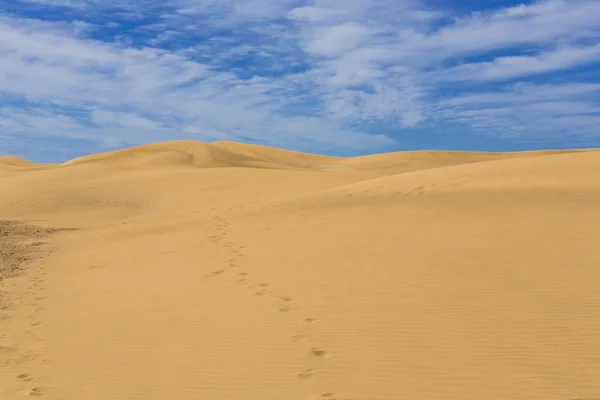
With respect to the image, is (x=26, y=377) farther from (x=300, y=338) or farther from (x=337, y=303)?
(x=337, y=303)

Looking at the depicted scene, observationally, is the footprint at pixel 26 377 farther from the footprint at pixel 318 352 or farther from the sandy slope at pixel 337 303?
the footprint at pixel 318 352

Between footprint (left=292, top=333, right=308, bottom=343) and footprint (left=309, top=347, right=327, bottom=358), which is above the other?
footprint (left=292, top=333, right=308, bottom=343)

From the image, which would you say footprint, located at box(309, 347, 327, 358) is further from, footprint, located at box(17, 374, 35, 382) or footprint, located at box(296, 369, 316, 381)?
footprint, located at box(17, 374, 35, 382)

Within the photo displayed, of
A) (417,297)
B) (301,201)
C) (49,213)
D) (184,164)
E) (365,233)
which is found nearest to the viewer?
(417,297)

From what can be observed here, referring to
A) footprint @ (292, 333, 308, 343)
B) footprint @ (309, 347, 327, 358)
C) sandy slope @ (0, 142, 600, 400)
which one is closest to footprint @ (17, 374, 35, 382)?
sandy slope @ (0, 142, 600, 400)

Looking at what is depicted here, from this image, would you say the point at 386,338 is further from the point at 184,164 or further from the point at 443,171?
the point at 184,164

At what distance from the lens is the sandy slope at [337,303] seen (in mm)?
4531

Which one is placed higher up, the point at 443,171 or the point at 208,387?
the point at 443,171

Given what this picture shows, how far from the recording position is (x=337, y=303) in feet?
21.0

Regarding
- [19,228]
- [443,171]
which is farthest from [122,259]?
[443,171]

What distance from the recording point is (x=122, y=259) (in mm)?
10961

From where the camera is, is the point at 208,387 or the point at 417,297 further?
the point at 417,297

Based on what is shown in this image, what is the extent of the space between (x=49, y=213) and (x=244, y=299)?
59.6 ft

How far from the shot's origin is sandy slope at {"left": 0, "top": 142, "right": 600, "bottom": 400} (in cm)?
453
